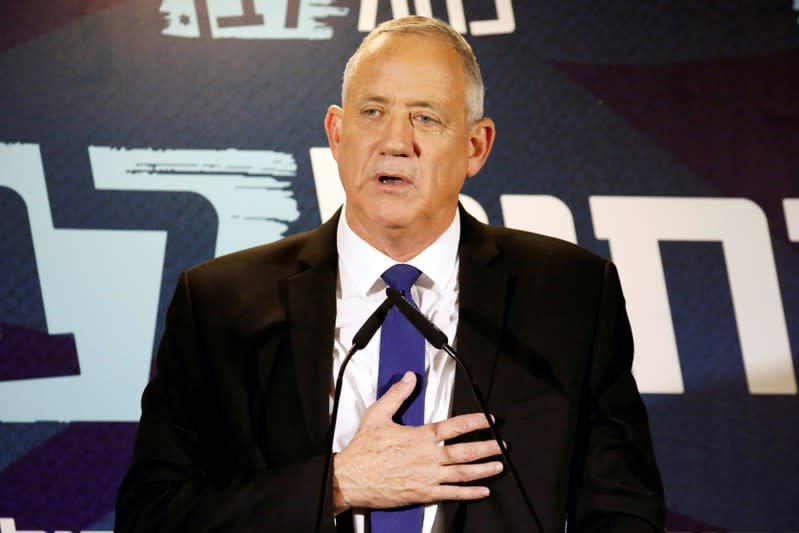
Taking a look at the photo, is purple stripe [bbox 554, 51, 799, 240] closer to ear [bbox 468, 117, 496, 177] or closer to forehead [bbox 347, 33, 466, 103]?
ear [bbox 468, 117, 496, 177]

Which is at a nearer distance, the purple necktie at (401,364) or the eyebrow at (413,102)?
the purple necktie at (401,364)

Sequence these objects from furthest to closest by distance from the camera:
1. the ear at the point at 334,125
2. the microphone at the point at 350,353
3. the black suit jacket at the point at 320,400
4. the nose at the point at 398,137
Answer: the ear at the point at 334,125 < the nose at the point at 398,137 < the black suit jacket at the point at 320,400 < the microphone at the point at 350,353

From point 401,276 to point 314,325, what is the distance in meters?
0.14

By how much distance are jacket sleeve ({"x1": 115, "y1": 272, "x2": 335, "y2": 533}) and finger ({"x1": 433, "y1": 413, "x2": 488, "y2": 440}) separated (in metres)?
0.16

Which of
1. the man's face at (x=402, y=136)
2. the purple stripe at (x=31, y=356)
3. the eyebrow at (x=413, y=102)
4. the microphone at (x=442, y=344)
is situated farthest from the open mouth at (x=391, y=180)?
the purple stripe at (x=31, y=356)

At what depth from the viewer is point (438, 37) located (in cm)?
147

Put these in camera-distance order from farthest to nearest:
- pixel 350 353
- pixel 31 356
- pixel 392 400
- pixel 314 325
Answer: pixel 31 356, pixel 314 325, pixel 392 400, pixel 350 353

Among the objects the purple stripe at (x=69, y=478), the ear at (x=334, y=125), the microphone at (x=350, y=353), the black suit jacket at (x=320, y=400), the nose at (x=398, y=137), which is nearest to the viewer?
the microphone at (x=350, y=353)

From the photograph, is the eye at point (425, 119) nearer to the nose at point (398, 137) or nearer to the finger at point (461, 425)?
the nose at point (398, 137)

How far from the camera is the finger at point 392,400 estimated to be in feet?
4.14

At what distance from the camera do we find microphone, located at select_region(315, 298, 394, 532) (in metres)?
1.17

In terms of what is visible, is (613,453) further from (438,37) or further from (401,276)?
(438,37)

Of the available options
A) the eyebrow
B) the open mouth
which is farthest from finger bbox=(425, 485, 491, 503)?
the eyebrow

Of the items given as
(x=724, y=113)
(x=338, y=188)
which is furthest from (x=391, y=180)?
(x=724, y=113)
